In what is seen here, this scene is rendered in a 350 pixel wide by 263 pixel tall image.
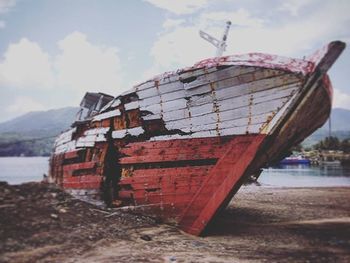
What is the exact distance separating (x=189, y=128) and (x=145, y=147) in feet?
3.85

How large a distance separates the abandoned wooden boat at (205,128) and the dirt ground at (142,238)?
1.91 feet

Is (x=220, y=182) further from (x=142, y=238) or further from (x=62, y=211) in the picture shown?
(x=62, y=211)

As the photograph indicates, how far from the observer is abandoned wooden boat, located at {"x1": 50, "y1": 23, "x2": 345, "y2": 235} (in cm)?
595

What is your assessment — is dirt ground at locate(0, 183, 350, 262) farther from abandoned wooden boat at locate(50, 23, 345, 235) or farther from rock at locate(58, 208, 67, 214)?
abandoned wooden boat at locate(50, 23, 345, 235)

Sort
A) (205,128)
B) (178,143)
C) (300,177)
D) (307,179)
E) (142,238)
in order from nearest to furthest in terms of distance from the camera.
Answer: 1. (142,238)
2. (205,128)
3. (178,143)
4. (307,179)
5. (300,177)

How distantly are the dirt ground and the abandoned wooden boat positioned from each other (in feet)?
1.91

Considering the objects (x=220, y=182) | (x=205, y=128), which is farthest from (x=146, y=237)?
(x=205, y=128)

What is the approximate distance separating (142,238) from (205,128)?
8.02 ft

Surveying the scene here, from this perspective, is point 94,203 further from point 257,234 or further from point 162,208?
point 257,234

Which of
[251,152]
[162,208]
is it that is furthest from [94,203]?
[251,152]

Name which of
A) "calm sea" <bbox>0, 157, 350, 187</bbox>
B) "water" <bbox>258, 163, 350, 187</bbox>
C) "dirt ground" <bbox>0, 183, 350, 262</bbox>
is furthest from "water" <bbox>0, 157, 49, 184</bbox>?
"dirt ground" <bbox>0, 183, 350, 262</bbox>

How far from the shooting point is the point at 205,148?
A: 6703mm

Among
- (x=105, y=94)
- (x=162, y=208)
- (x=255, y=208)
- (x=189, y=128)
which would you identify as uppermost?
(x=105, y=94)

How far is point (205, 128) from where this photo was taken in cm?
675
